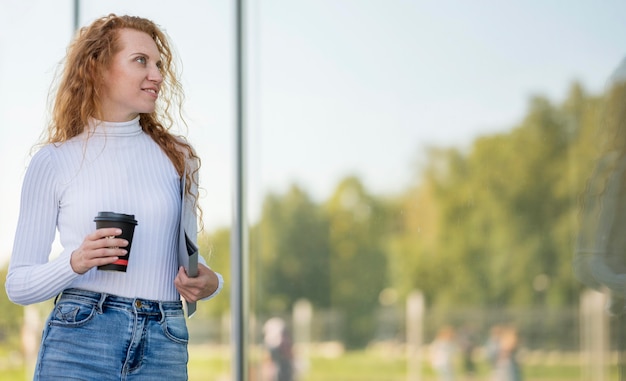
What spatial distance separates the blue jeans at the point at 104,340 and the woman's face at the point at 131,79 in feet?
1.15

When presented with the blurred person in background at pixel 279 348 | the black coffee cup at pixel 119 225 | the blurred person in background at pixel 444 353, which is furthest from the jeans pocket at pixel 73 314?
the blurred person in background at pixel 279 348

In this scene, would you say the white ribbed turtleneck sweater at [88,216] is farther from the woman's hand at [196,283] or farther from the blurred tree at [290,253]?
the blurred tree at [290,253]

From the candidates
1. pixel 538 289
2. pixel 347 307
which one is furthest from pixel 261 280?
pixel 538 289

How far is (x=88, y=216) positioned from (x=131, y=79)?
10.5 inches

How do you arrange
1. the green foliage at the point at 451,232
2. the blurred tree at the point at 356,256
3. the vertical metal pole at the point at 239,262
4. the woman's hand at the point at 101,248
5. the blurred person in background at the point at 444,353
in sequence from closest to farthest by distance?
the woman's hand at the point at 101,248
the green foliage at the point at 451,232
the blurred person in background at the point at 444,353
the blurred tree at the point at 356,256
the vertical metal pole at the point at 239,262

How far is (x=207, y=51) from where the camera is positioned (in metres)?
4.29

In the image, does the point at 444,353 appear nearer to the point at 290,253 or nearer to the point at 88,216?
the point at 290,253

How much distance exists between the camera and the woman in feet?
5.26

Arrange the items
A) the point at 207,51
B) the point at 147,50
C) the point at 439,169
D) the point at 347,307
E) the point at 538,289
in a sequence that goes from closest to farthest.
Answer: the point at 147,50
the point at 538,289
the point at 439,169
the point at 347,307
the point at 207,51

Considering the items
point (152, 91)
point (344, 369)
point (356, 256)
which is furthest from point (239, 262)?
point (152, 91)

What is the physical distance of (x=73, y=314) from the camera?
161 cm

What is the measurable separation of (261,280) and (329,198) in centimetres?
48

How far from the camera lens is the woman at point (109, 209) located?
1.60 meters

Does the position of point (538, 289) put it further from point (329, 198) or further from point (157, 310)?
point (157, 310)
